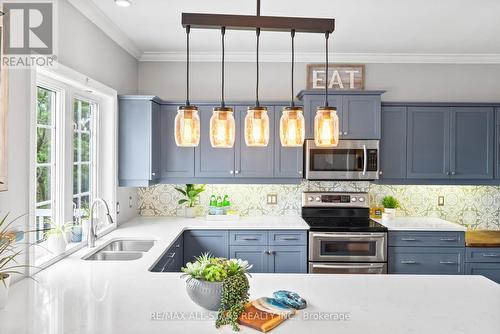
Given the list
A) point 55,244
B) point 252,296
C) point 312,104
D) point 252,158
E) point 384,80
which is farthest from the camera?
point 384,80

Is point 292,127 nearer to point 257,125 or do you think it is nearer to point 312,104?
point 257,125

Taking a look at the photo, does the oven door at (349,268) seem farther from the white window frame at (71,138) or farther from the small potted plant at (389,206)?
the white window frame at (71,138)

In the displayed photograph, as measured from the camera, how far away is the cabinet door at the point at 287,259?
3.48 metres

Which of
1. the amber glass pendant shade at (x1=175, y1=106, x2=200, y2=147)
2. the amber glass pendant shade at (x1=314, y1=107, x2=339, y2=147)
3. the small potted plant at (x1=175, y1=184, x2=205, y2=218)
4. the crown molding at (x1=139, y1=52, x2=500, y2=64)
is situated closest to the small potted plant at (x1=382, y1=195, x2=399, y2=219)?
the crown molding at (x1=139, y1=52, x2=500, y2=64)

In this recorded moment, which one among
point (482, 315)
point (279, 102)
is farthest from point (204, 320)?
point (279, 102)

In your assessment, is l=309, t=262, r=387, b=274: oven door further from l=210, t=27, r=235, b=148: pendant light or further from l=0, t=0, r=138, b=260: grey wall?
l=210, t=27, r=235, b=148: pendant light

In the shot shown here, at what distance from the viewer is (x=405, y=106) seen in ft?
12.3

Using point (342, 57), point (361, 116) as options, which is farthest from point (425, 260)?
point (342, 57)

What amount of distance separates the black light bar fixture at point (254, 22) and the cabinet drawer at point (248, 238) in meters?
2.36

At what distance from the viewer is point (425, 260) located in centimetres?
346

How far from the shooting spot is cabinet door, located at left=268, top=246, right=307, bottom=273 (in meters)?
3.48

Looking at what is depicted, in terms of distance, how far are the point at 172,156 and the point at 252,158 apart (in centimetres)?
85

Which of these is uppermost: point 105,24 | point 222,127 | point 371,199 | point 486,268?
point 105,24

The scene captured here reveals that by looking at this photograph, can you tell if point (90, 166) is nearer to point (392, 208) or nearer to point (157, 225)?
point (157, 225)
